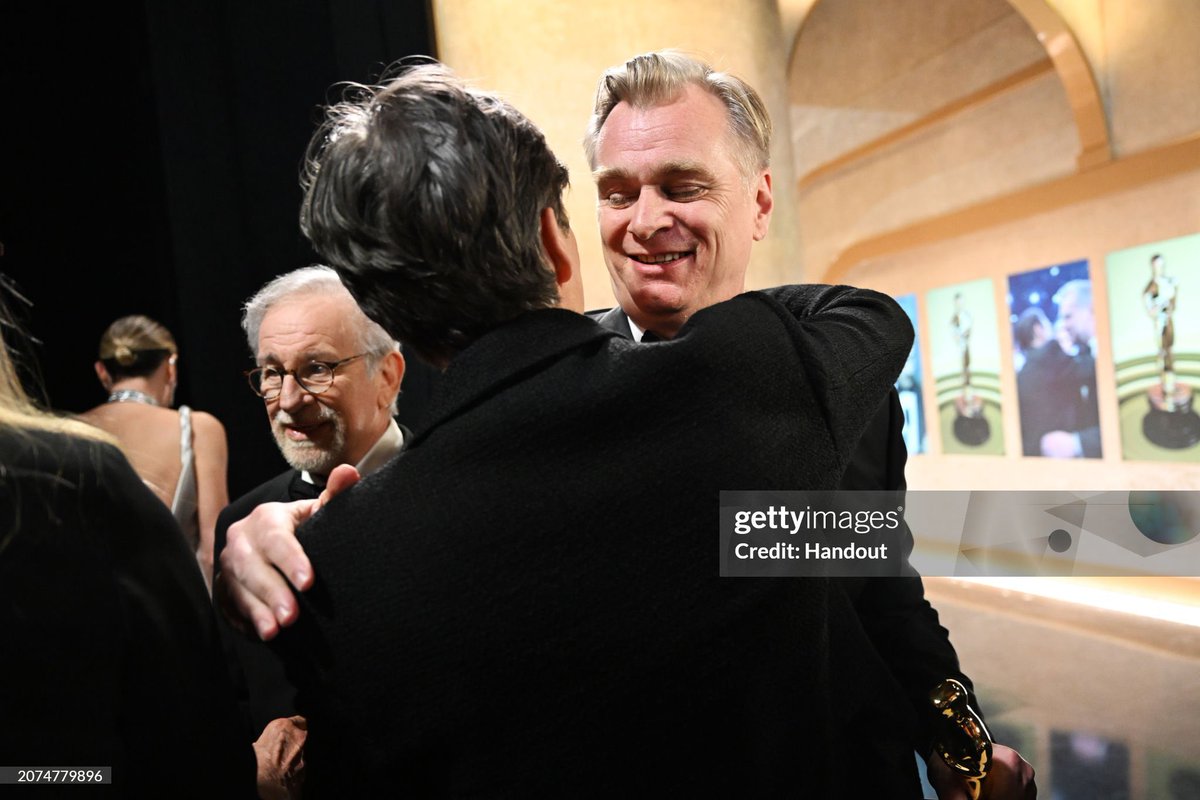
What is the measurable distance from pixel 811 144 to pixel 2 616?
11884mm

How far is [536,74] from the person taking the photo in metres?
3.19

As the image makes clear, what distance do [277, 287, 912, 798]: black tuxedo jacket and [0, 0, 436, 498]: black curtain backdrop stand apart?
186 centimetres

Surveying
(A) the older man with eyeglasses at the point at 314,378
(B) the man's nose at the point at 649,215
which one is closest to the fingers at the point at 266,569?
(B) the man's nose at the point at 649,215

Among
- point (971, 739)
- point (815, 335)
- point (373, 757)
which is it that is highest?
point (815, 335)

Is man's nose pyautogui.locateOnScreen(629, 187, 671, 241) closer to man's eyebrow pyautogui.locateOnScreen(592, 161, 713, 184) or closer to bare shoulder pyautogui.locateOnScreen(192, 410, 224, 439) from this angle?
man's eyebrow pyautogui.locateOnScreen(592, 161, 713, 184)

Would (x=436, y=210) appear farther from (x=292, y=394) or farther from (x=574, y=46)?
(x=574, y=46)

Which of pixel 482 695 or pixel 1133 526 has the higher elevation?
pixel 482 695

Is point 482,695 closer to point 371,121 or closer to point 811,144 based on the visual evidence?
point 371,121

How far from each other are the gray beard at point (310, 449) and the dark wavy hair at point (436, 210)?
127 cm

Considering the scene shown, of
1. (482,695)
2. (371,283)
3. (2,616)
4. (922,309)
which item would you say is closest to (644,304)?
(371,283)

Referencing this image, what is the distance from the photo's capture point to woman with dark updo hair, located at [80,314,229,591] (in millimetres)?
3053

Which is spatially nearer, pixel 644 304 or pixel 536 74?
pixel 644 304

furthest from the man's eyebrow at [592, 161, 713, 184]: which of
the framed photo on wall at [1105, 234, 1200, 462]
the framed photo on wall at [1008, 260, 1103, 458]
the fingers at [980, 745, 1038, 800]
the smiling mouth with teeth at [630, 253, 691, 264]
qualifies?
the framed photo on wall at [1008, 260, 1103, 458]

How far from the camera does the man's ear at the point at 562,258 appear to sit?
3.45ft
